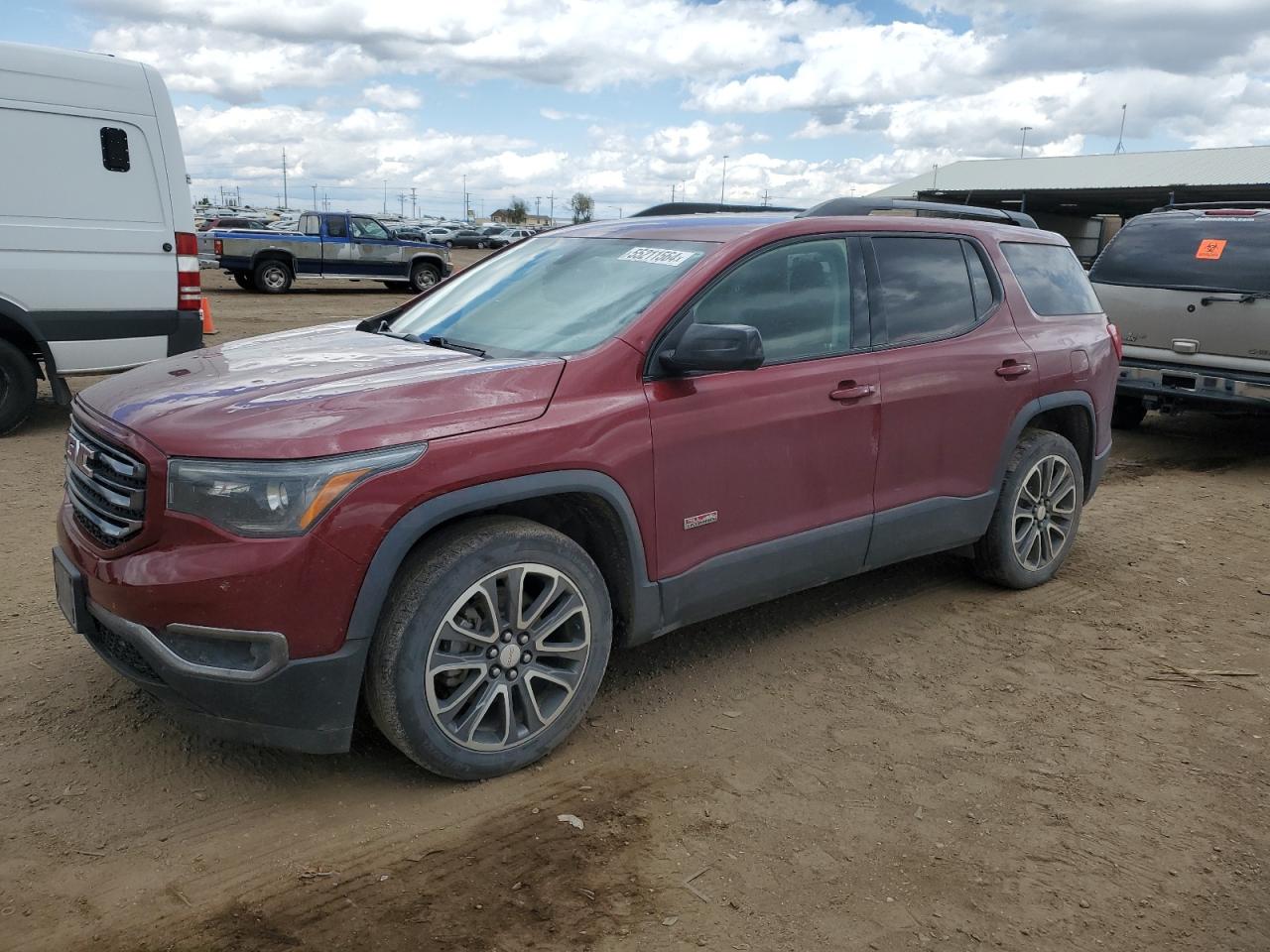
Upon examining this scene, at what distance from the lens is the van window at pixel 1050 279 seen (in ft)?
16.5

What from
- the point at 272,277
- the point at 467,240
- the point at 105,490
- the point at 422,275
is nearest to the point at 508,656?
the point at 105,490

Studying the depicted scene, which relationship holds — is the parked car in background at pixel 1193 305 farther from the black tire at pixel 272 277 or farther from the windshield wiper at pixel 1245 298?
the black tire at pixel 272 277

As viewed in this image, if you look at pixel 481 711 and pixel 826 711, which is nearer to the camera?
pixel 481 711

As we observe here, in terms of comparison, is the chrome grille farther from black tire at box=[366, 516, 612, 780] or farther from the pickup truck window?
the pickup truck window

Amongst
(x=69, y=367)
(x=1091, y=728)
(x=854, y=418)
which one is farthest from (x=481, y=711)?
(x=69, y=367)

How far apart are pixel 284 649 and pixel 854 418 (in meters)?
2.28

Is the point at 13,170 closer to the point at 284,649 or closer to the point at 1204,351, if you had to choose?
the point at 284,649

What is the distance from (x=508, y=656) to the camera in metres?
3.25

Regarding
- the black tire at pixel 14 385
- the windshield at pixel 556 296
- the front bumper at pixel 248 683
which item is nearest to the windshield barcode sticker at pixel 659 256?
the windshield at pixel 556 296

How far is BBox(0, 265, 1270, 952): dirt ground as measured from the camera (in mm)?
2682

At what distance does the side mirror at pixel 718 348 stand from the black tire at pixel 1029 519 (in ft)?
6.57

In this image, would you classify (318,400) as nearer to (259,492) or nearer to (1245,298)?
(259,492)

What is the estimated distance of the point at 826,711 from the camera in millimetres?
3879

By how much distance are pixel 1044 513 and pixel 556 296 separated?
2711mm
